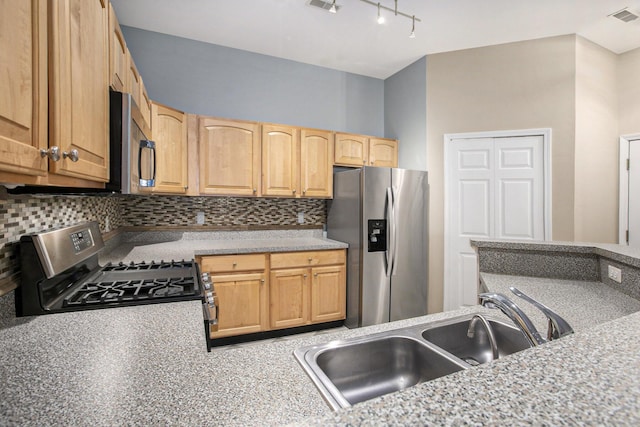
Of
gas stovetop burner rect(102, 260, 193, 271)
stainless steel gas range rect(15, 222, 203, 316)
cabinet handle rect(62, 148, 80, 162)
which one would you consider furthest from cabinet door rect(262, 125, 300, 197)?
cabinet handle rect(62, 148, 80, 162)

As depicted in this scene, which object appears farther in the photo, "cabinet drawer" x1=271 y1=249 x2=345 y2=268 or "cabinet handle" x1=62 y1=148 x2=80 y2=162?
"cabinet drawer" x1=271 y1=249 x2=345 y2=268

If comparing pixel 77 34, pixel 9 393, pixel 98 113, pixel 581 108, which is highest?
pixel 581 108

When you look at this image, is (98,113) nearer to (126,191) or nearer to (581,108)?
(126,191)

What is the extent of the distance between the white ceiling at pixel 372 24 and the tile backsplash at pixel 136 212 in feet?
5.36

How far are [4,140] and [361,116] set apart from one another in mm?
3878

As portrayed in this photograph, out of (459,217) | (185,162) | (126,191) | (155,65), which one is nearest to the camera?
(126,191)

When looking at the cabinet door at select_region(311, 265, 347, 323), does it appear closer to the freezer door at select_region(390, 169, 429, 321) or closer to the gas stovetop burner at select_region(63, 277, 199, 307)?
the freezer door at select_region(390, 169, 429, 321)

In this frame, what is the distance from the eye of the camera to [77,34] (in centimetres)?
96

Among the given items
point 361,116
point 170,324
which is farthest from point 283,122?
point 170,324

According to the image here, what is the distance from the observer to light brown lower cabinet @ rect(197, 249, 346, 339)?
2.86 meters

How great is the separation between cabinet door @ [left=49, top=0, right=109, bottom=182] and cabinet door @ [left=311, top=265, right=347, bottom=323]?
229cm

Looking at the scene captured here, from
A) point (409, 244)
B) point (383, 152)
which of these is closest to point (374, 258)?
point (409, 244)

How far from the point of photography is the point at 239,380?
0.75m

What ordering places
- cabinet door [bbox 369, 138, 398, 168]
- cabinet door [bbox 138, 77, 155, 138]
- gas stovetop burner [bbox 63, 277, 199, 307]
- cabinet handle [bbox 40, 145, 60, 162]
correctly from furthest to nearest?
1. cabinet door [bbox 369, 138, 398, 168]
2. cabinet door [bbox 138, 77, 155, 138]
3. gas stovetop burner [bbox 63, 277, 199, 307]
4. cabinet handle [bbox 40, 145, 60, 162]
